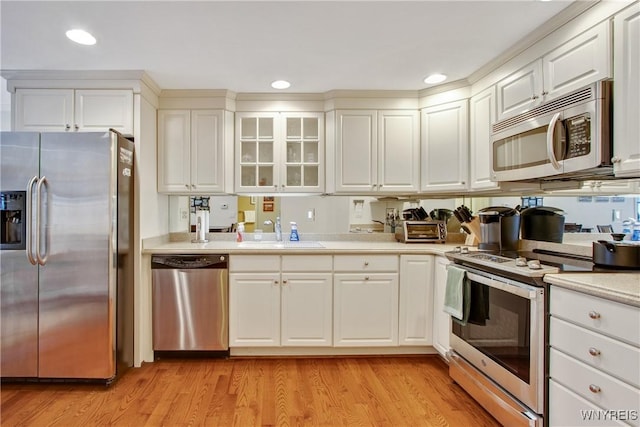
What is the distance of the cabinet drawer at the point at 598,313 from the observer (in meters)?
1.25

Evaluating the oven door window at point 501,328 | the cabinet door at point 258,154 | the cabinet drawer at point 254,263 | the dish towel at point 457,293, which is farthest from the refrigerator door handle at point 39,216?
the oven door window at point 501,328

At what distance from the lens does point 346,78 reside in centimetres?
279

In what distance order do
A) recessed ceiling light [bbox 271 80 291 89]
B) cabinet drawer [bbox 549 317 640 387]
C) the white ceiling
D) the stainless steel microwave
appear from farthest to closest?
recessed ceiling light [bbox 271 80 291 89] < the white ceiling < the stainless steel microwave < cabinet drawer [bbox 549 317 640 387]

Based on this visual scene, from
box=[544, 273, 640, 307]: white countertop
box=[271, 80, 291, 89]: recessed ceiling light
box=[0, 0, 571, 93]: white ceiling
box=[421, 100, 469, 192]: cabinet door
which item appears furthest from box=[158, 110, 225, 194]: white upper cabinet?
box=[544, 273, 640, 307]: white countertop

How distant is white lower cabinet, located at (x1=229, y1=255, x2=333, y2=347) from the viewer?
8.96ft

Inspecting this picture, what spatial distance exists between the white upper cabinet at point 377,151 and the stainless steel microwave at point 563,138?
94 cm

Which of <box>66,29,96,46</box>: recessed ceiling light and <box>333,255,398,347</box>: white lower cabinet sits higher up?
<box>66,29,96,46</box>: recessed ceiling light

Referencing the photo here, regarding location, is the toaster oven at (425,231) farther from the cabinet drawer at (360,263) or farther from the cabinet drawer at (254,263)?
the cabinet drawer at (254,263)

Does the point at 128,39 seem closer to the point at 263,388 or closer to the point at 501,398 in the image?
the point at 263,388

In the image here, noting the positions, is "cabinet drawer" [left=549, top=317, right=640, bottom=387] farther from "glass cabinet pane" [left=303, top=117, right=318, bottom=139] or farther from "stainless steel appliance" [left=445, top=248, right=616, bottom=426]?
"glass cabinet pane" [left=303, top=117, right=318, bottom=139]

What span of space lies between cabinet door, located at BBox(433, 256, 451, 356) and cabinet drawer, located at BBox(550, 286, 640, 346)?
1.01 m

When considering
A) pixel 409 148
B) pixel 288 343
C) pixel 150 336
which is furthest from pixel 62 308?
pixel 409 148

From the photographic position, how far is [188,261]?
8.86ft

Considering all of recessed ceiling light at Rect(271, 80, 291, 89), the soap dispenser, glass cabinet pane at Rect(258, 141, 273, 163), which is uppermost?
recessed ceiling light at Rect(271, 80, 291, 89)
